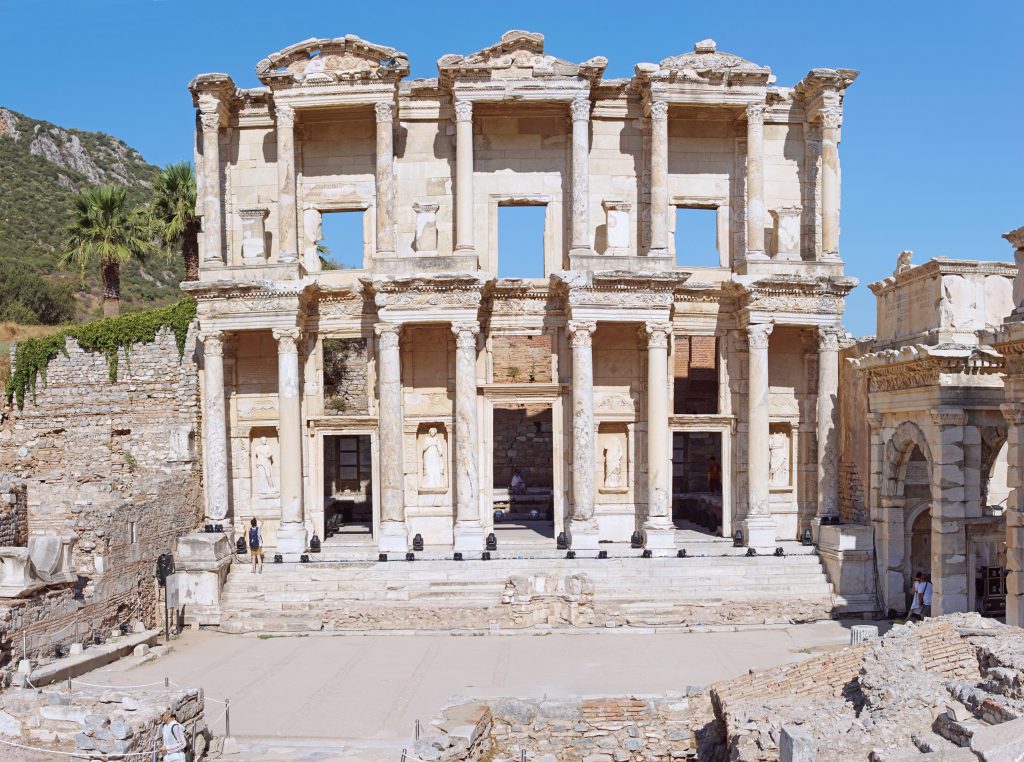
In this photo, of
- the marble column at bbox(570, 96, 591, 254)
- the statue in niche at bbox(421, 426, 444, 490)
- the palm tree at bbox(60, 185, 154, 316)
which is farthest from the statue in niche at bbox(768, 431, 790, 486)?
the palm tree at bbox(60, 185, 154, 316)

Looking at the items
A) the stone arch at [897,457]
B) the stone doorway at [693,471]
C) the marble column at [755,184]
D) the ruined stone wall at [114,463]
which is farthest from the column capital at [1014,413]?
the ruined stone wall at [114,463]

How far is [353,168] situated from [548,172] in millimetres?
4913

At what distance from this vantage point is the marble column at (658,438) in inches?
914

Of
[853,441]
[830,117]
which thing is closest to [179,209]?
[830,117]

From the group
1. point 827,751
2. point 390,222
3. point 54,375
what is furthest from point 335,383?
point 827,751

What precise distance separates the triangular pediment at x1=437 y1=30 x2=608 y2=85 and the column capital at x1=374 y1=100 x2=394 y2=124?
1.51 m

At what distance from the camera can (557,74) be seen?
23562 millimetres

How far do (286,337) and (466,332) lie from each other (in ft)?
13.8

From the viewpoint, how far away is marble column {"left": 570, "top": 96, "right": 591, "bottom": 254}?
2358 cm

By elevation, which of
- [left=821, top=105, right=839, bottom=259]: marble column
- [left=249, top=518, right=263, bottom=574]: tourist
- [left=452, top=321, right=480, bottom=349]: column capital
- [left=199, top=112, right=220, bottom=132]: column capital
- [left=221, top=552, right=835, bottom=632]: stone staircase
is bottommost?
[left=221, top=552, right=835, bottom=632]: stone staircase

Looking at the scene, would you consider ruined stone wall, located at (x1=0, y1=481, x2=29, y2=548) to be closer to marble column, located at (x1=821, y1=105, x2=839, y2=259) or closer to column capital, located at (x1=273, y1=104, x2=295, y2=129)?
column capital, located at (x1=273, y1=104, x2=295, y2=129)

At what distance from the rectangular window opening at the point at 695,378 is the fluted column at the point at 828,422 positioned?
6.48 metres

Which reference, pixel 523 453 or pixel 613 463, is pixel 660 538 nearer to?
pixel 613 463

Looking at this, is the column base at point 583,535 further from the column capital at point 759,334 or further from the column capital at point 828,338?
the column capital at point 828,338
